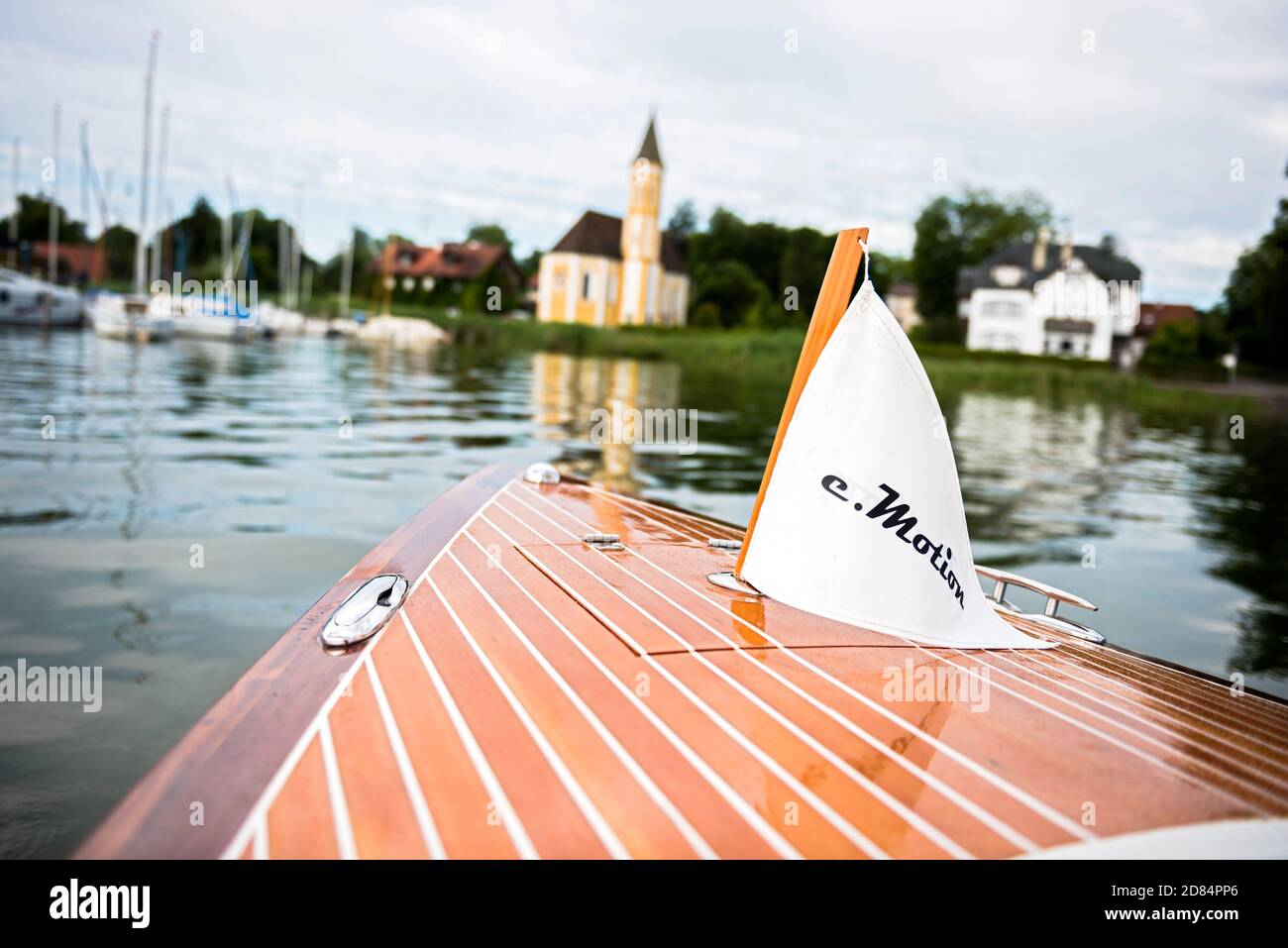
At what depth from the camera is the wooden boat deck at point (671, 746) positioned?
5.94ft

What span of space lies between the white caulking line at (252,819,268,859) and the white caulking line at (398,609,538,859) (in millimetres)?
418

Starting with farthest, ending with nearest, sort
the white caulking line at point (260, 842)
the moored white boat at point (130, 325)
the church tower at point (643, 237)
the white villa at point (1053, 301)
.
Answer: the church tower at point (643, 237) → the white villa at point (1053, 301) → the moored white boat at point (130, 325) → the white caulking line at point (260, 842)

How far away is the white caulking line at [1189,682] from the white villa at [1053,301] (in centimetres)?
5486

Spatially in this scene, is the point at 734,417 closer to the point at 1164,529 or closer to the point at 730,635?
the point at 1164,529

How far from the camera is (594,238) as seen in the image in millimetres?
60438

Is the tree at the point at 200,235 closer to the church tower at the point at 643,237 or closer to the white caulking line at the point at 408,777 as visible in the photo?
the church tower at the point at 643,237

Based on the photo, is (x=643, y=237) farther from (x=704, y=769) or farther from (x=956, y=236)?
(x=704, y=769)

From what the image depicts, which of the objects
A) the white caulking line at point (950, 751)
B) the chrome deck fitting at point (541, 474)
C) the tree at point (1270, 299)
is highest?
the tree at point (1270, 299)

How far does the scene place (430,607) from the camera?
3.01m

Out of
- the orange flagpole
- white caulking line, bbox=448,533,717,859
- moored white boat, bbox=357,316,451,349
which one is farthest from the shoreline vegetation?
white caulking line, bbox=448,533,717,859

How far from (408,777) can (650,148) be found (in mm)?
60124

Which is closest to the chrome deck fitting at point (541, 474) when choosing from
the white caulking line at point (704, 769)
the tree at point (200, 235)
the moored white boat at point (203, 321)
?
the white caulking line at point (704, 769)

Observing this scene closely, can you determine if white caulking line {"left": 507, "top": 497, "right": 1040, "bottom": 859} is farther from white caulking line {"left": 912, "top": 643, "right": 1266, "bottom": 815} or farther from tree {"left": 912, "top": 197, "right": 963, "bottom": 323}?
tree {"left": 912, "top": 197, "right": 963, "bottom": 323}

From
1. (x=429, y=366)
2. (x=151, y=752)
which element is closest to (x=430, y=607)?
(x=151, y=752)
